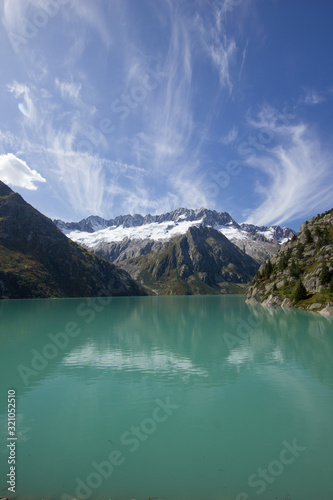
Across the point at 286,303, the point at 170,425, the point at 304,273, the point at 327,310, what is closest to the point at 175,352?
the point at 170,425

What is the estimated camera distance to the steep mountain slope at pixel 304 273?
100 metres

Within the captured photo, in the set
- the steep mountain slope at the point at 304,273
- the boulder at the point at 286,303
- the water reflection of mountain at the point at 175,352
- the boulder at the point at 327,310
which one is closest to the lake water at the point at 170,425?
the water reflection of mountain at the point at 175,352

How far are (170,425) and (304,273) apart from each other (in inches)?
4751

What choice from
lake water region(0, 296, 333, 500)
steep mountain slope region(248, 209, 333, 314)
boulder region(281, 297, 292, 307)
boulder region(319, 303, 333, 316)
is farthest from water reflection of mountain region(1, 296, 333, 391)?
boulder region(281, 297, 292, 307)

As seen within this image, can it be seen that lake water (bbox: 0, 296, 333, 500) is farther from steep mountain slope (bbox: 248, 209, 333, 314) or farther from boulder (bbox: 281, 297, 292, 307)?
boulder (bbox: 281, 297, 292, 307)

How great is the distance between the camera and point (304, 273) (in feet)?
398

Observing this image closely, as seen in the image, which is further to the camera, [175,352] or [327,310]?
[327,310]

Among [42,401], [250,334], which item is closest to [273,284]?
[250,334]

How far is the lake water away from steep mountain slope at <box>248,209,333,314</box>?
240ft

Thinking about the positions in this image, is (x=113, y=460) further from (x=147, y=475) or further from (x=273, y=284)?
(x=273, y=284)

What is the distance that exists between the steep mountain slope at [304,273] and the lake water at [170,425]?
73.0 metres

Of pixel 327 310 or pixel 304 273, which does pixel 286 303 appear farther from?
pixel 327 310

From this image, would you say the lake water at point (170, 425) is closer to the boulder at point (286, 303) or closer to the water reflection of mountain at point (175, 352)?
the water reflection of mountain at point (175, 352)

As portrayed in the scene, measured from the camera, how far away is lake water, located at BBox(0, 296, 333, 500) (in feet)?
37.7
